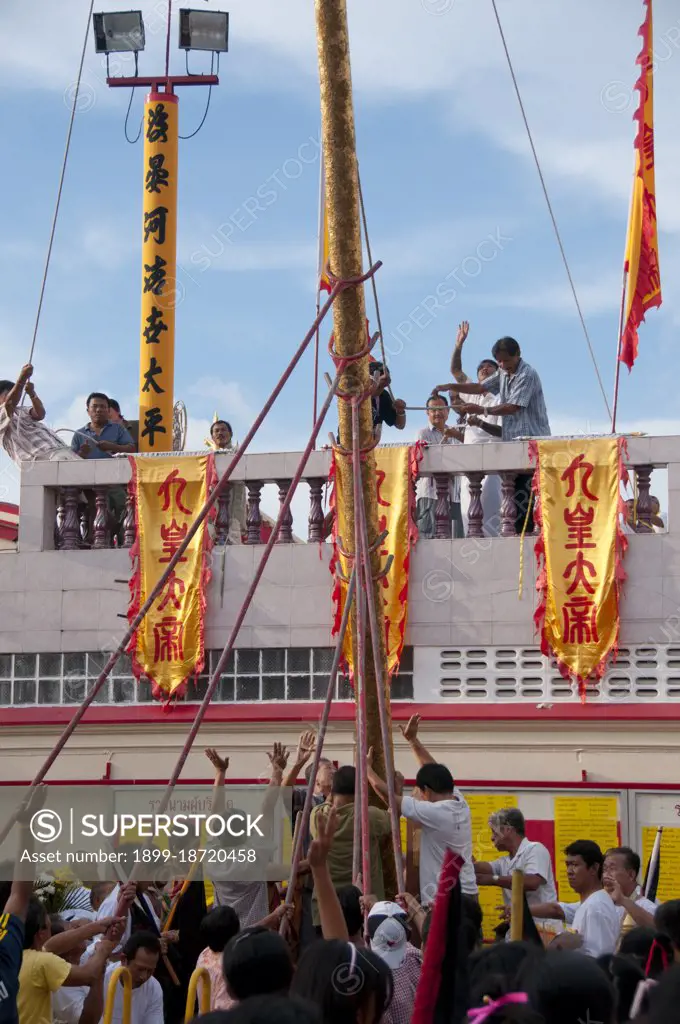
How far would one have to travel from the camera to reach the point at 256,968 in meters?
4.00

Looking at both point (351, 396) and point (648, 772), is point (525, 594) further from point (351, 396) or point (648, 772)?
point (351, 396)

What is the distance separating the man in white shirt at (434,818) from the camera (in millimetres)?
7070

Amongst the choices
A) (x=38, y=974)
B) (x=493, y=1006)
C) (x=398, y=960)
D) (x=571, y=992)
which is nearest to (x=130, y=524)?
(x=38, y=974)

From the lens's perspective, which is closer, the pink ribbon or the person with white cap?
the pink ribbon

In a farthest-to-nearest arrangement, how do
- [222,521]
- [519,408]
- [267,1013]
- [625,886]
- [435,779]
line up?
[222,521] < [519,408] < [435,779] < [625,886] < [267,1013]

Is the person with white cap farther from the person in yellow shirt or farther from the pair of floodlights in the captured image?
the pair of floodlights

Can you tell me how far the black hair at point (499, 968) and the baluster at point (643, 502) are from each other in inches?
336

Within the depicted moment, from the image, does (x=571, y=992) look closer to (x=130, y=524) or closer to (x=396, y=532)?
(x=396, y=532)

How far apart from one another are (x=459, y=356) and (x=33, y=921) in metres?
8.79

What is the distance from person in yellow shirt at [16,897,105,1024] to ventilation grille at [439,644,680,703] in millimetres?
7106

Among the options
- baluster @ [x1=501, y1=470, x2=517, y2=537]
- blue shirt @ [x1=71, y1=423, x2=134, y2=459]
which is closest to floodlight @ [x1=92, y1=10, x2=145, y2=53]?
blue shirt @ [x1=71, y1=423, x2=134, y2=459]

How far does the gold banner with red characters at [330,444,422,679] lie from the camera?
12367 mm

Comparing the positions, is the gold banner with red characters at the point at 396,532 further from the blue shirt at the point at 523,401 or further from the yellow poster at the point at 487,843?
the yellow poster at the point at 487,843

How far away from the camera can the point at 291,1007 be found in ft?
9.73
